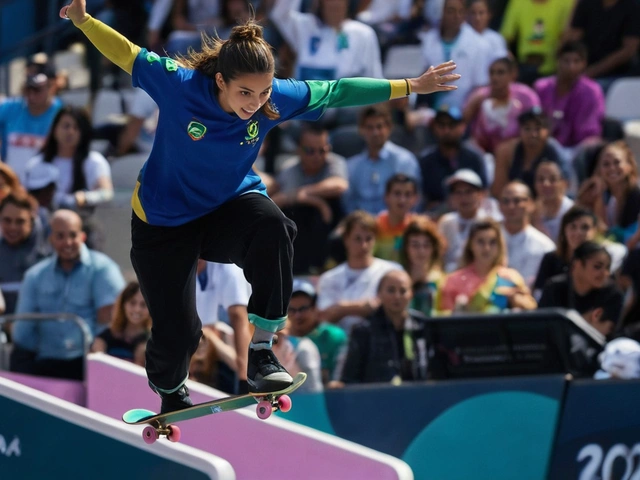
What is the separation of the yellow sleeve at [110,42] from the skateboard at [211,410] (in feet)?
5.01

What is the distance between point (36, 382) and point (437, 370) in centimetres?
253

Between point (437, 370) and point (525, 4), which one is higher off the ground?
point (525, 4)

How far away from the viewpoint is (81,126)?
380 inches

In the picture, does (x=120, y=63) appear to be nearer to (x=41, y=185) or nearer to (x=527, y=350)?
(x=527, y=350)

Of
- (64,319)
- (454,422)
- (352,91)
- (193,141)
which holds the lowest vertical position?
(454,422)

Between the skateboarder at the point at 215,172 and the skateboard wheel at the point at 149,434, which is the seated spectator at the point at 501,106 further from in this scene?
the skateboard wheel at the point at 149,434

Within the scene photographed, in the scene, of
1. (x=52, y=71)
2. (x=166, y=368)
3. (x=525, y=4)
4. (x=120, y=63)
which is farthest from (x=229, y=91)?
(x=525, y=4)

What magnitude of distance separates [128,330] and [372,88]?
137 inches

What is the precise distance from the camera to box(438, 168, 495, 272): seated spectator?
29.8ft

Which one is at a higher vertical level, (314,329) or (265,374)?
(265,374)

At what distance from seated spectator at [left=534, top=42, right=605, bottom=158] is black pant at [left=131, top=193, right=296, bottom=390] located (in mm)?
5208

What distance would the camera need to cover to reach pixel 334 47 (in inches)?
423

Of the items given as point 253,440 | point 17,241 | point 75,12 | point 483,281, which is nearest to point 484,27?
point 483,281

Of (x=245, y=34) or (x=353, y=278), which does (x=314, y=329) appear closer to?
(x=353, y=278)
